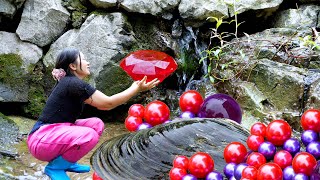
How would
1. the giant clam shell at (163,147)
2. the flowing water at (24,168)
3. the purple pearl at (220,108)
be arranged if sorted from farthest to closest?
the flowing water at (24,168)
the purple pearl at (220,108)
the giant clam shell at (163,147)

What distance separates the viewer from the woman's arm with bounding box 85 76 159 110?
10.4 ft

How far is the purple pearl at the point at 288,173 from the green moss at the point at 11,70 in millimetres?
4356

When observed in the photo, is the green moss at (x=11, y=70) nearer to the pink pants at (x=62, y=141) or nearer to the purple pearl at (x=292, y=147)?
the pink pants at (x=62, y=141)

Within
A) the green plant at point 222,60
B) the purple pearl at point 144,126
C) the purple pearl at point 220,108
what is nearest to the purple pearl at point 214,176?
the purple pearl at point 220,108

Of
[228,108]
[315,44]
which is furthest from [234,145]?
[315,44]

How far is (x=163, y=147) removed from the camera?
259 cm

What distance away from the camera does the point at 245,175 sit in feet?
6.98

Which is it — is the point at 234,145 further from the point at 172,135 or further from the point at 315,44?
the point at 315,44

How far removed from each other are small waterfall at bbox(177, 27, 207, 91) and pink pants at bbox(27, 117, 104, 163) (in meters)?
2.80

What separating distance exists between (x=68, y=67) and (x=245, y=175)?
6.01 ft

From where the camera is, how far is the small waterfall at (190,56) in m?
6.06

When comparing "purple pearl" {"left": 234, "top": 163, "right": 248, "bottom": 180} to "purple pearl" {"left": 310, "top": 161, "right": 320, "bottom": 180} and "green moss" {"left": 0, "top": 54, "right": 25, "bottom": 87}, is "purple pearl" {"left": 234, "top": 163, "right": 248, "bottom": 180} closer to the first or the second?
"purple pearl" {"left": 310, "top": 161, "right": 320, "bottom": 180}

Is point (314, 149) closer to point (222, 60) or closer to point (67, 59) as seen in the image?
point (67, 59)

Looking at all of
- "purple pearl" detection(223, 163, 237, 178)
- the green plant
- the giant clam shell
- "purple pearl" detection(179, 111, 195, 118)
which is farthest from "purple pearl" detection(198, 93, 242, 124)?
the green plant
